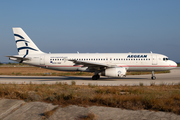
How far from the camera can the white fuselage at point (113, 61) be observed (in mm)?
27609

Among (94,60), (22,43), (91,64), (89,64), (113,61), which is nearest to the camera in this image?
(91,64)

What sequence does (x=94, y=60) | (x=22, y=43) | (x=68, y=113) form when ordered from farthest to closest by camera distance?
1. (x=22, y=43)
2. (x=94, y=60)
3. (x=68, y=113)

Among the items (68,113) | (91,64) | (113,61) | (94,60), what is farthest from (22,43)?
(68,113)

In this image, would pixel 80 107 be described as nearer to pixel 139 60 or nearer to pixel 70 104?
pixel 70 104

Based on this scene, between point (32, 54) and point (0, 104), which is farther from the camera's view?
point (32, 54)

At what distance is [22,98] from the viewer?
13461mm

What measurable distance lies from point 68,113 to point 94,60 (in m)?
18.9

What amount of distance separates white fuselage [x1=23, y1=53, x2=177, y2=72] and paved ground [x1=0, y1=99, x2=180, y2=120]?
15.4m

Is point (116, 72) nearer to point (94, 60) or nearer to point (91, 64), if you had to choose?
point (91, 64)

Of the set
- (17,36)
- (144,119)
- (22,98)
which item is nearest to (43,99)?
(22,98)

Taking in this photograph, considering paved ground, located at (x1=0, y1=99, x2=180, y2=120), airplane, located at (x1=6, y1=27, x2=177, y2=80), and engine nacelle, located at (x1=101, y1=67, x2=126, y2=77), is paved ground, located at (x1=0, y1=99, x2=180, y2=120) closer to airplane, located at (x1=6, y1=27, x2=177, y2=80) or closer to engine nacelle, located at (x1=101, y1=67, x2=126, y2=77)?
airplane, located at (x1=6, y1=27, x2=177, y2=80)

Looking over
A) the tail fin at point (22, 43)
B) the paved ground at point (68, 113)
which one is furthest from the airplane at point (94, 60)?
the paved ground at point (68, 113)

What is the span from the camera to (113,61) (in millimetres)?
28156

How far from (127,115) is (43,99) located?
5.96 metres
